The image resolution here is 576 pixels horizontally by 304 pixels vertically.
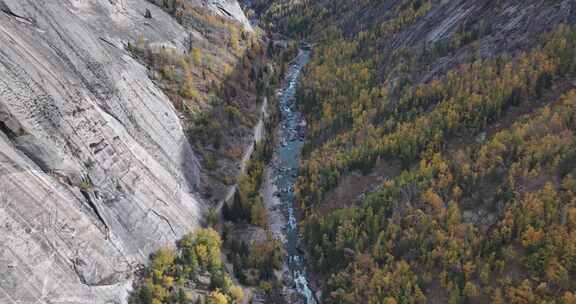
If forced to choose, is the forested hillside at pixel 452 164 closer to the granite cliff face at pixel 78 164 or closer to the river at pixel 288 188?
the river at pixel 288 188

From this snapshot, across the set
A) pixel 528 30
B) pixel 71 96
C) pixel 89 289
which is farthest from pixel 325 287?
pixel 528 30

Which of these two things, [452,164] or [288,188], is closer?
[452,164]

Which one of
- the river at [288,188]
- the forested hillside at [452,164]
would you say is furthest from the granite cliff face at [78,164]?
the forested hillside at [452,164]

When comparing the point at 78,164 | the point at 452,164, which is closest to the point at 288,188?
the point at 452,164

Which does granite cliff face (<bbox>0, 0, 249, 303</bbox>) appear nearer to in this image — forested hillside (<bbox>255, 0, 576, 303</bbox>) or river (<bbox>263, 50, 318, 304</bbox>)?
river (<bbox>263, 50, 318, 304</bbox>)

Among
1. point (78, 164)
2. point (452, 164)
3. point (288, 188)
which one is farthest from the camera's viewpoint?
point (288, 188)

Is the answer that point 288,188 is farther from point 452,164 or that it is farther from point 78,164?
point 78,164

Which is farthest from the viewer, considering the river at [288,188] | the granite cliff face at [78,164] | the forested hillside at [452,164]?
the river at [288,188]
